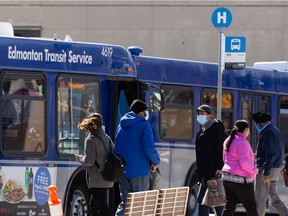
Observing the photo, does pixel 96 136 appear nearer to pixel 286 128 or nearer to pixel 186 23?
pixel 286 128

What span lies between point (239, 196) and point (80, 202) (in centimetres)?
232

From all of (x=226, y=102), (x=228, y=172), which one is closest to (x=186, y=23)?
(x=226, y=102)

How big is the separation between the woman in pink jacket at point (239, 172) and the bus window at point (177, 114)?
3.20 meters

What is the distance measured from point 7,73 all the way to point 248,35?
1808 centimetres

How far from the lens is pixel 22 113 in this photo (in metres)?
13.5

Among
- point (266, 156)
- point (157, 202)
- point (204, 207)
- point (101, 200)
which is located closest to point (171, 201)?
point (157, 202)

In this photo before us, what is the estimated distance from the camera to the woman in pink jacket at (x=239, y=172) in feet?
43.9

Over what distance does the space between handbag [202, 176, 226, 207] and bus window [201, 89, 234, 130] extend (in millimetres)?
4407

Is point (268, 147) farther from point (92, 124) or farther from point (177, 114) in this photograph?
point (92, 124)

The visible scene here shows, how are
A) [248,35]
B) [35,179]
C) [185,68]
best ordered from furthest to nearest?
1. [248,35]
2. [185,68]
3. [35,179]

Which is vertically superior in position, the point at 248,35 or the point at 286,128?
the point at 248,35

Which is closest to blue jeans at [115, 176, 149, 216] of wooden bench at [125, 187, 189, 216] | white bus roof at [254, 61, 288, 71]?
wooden bench at [125, 187, 189, 216]

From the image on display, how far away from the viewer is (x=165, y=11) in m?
30.7

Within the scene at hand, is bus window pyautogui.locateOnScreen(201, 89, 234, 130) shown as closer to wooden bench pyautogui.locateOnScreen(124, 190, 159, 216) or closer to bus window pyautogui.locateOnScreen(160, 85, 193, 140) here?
bus window pyautogui.locateOnScreen(160, 85, 193, 140)
